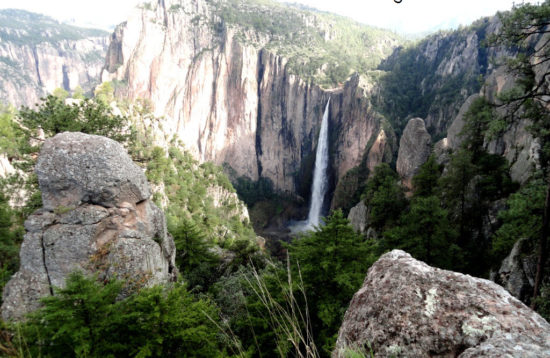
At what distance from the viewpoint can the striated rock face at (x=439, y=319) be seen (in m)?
2.01

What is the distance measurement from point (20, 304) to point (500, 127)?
47.0ft

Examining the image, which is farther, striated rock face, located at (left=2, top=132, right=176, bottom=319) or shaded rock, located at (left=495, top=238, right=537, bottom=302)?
shaded rock, located at (left=495, top=238, right=537, bottom=302)

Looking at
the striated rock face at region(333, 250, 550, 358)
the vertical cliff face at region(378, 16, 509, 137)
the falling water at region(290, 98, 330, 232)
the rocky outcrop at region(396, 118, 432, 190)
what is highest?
the vertical cliff face at region(378, 16, 509, 137)

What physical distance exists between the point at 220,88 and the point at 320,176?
4430cm

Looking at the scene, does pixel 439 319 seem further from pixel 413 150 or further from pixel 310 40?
pixel 310 40

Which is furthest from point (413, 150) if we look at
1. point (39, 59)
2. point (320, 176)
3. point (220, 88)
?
point (39, 59)

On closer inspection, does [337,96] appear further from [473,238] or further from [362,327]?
[362,327]

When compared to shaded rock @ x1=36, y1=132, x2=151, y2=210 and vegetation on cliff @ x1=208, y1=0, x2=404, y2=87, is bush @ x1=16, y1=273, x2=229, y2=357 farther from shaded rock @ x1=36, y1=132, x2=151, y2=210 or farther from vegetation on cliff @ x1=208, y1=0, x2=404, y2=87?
vegetation on cliff @ x1=208, y1=0, x2=404, y2=87

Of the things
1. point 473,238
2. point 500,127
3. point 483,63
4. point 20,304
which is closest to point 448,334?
point 500,127

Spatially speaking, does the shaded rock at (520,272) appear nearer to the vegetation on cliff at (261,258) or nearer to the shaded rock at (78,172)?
the vegetation on cliff at (261,258)

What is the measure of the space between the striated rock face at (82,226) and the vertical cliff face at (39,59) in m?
150

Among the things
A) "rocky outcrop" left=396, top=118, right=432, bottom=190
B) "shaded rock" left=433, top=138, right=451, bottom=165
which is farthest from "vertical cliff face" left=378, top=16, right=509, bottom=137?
"shaded rock" left=433, top=138, right=451, bottom=165

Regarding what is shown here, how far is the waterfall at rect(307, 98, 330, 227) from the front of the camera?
66.7 m

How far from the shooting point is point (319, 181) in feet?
227
